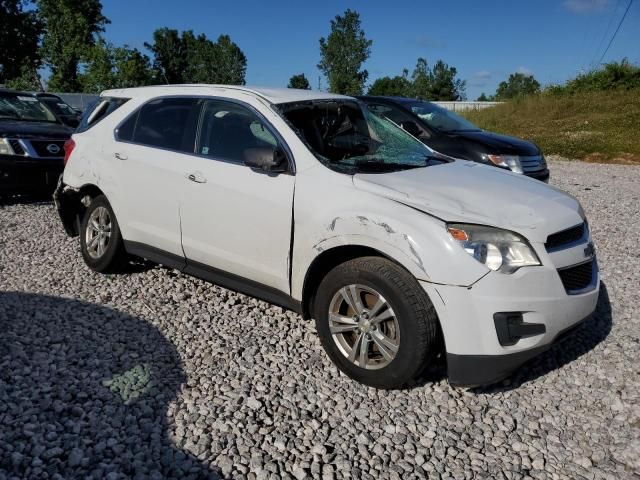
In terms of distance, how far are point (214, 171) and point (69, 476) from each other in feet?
7.24

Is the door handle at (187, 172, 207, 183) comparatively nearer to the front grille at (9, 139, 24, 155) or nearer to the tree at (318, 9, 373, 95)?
the front grille at (9, 139, 24, 155)

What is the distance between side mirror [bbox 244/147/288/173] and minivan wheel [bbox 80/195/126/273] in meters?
1.84

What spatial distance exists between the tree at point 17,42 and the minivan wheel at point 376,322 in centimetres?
4310

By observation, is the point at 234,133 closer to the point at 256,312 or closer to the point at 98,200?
the point at 256,312

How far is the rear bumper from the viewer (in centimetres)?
779

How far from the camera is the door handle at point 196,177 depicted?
4.05m

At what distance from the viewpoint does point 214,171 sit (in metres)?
4.00

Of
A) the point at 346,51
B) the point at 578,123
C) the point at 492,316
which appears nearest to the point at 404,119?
Answer: the point at 492,316

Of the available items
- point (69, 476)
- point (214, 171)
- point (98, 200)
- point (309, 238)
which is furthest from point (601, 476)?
point (98, 200)

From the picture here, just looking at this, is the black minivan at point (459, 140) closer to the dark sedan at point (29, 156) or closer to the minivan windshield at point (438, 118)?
the minivan windshield at point (438, 118)

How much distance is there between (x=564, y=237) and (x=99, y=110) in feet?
13.8

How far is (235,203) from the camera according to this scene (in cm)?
384

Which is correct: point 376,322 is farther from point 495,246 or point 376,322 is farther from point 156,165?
point 156,165

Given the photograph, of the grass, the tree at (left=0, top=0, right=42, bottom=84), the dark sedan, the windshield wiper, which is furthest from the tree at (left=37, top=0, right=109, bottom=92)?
the windshield wiper
